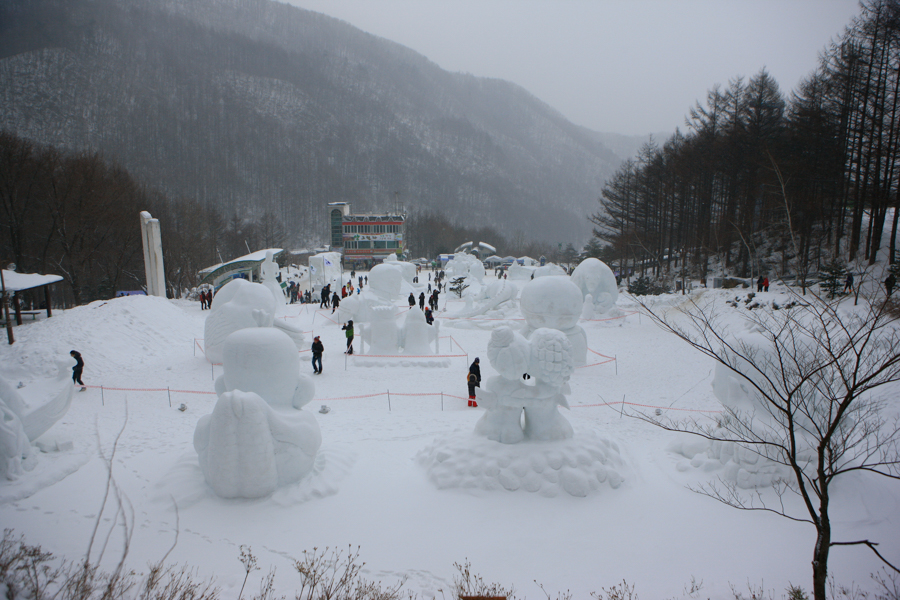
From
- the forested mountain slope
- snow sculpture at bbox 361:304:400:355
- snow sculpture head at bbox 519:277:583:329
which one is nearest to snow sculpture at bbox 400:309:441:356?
snow sculpture at bbox 361:304:400:355

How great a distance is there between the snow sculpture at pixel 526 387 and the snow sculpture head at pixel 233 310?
21.5ft

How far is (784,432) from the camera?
5453 mm

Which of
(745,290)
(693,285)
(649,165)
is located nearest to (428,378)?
(745,290)

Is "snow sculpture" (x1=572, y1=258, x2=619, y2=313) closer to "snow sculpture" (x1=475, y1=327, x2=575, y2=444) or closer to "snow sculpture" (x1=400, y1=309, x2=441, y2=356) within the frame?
"snow sculpture" (x1=400, y1=309, x2=441, y2=356)

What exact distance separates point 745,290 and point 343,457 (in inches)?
700

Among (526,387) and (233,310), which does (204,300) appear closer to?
(233,310)

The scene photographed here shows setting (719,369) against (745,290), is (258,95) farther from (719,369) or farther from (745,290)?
(719,369)

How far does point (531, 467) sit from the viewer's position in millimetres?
5340

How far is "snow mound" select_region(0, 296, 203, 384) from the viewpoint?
426 inches

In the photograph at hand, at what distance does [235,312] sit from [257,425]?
7007 millimetres

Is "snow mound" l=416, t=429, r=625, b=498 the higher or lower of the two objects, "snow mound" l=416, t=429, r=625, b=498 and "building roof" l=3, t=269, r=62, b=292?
the lower

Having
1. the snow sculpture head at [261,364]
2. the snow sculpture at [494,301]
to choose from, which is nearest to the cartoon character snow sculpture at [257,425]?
the snow sculpture head at [261,364]

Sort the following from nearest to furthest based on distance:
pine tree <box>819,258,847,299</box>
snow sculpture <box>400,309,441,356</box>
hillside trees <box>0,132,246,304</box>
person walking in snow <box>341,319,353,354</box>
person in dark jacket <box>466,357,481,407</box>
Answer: person in dark jacket <box>466,357,481,407</box> → snow sculpture <box>400,309,441,356</box> → person walking in snow <box>341,319,353,354</box> → pine tree <box>819,258,847,299</box> → hillside trees <box>0,132,246,304</box>

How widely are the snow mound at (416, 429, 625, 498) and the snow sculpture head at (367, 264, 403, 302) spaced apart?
13.5 m
